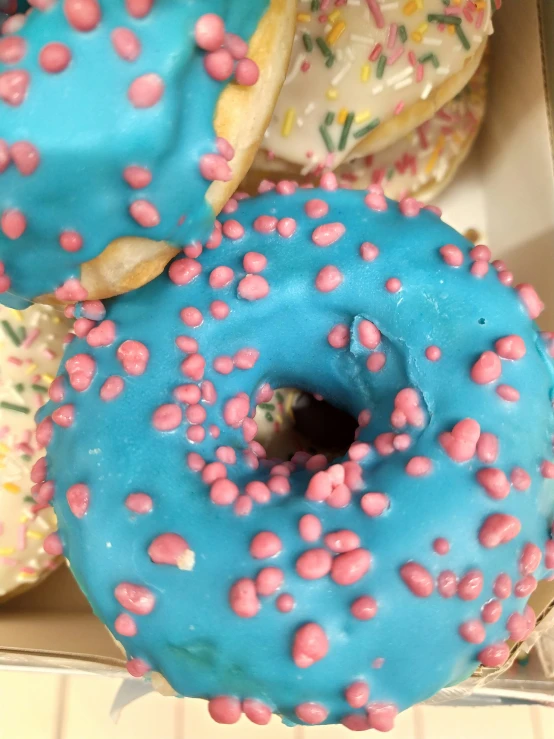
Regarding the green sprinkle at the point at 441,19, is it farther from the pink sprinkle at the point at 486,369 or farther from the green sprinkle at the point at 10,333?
the green sprinkle at the point at 10,333

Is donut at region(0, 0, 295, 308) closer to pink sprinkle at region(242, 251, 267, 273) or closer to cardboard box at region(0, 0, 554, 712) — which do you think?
pink sprinkle at region(242, 251, 267, 273)

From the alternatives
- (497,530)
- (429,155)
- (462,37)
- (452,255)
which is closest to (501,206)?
(429,155)

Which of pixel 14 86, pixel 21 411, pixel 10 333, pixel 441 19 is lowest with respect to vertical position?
pixel 21 411

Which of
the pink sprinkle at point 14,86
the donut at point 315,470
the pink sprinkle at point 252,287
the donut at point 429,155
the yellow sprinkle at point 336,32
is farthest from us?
the donut at point 429,155

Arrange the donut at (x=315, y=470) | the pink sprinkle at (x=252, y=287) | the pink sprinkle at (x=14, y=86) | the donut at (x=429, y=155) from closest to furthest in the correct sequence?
the pink sprinkle at (x=14, y=86) → the donut at (x=315, y=470) → the pink sprinkle at (x=252, y=287) → the donut at (x=429, y=155)

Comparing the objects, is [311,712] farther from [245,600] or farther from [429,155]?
[429,155]

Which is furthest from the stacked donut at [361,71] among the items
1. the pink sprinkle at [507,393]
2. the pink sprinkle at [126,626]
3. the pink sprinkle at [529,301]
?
the pink sprinkle at [126,626]

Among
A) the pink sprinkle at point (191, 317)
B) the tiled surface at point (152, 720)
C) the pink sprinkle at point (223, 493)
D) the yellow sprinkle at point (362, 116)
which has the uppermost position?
the yellow sprinkle at point (362, 116)
